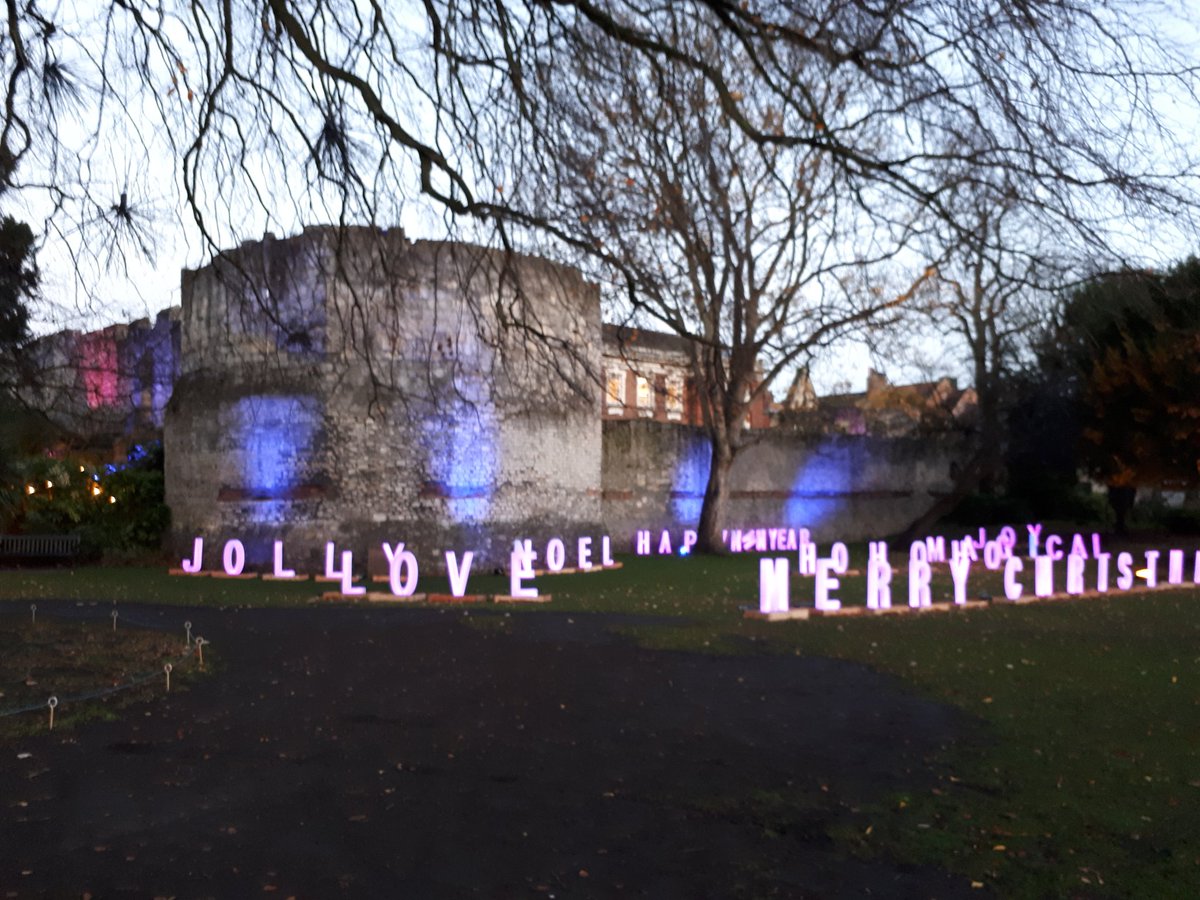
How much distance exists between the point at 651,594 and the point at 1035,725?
29.5 feet

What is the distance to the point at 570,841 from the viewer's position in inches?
193

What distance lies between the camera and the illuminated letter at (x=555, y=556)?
19.5 m

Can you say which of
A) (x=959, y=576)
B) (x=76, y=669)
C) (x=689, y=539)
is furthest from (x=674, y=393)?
(x=689, y=539)

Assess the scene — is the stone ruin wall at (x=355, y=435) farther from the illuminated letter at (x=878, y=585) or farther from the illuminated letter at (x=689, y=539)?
the illuminated letter at (x=689, y=539)

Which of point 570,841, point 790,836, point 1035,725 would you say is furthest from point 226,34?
point 1035,725

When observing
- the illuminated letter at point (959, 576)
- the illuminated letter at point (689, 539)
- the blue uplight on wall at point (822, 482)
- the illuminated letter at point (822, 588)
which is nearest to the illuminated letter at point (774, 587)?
the illuminated letter at point (822, 588)

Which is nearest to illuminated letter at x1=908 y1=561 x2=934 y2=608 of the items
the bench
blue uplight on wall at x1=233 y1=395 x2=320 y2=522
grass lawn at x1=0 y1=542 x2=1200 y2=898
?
grass lawn at x1=0 y1=542 x2=1200 y2=898

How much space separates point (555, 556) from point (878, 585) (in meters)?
7.32

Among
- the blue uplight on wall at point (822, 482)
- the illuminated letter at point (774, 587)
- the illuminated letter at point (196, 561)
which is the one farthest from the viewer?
the blue uplight on wall at point (822, 482)

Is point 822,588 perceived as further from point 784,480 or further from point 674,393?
point 784,480

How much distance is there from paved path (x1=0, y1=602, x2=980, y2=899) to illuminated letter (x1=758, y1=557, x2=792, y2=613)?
3316mm

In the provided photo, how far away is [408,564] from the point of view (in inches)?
612

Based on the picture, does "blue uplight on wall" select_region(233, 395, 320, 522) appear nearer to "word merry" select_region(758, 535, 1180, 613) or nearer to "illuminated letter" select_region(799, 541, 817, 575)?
"word merry" select_region(758, 535, 1180, 613)

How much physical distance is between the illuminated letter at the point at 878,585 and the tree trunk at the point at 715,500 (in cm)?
1031
